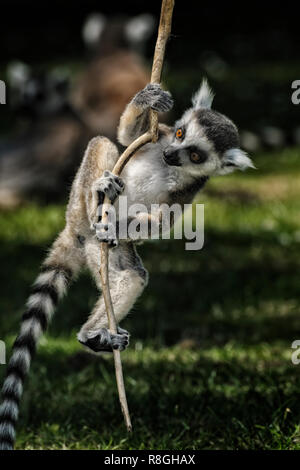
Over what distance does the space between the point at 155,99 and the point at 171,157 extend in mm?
205

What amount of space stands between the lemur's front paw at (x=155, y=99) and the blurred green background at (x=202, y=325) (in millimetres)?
231

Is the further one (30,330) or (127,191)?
(30,330)

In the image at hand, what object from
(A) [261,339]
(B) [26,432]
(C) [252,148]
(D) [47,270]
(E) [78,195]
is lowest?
(B) [26,432]

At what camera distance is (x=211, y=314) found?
258 inches

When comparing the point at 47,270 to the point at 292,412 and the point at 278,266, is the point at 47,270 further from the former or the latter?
the point at 278,266

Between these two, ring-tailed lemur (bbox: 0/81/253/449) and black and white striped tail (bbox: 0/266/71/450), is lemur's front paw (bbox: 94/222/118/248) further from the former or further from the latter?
black and white striped tail (bbox: 0/266/71/450)

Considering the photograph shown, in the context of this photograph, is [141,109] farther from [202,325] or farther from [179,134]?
[202,325]

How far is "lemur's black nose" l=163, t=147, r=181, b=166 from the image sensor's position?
2.62 metres

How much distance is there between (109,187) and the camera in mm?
2396

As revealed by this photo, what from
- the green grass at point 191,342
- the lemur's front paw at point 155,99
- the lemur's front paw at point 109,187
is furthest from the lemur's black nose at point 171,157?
the green grass at point 191,342

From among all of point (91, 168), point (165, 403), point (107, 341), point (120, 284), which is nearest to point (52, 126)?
point (165, 403)

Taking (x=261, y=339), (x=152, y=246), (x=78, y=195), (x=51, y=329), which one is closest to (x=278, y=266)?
(x=152, y=246)

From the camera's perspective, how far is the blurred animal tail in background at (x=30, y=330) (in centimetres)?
263
